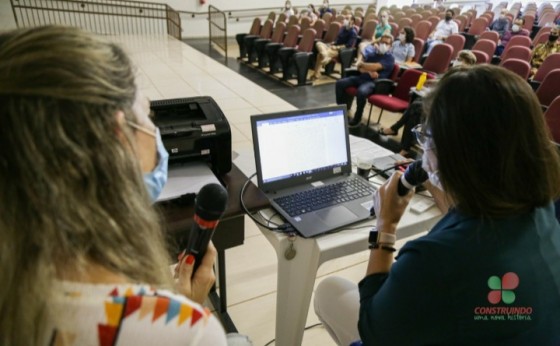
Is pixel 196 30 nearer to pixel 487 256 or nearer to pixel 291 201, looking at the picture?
pixel 291 201

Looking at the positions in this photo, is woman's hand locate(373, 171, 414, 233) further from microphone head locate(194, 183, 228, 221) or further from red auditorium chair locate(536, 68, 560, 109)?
red auditorium chair locate(536, 68, 560, 109)

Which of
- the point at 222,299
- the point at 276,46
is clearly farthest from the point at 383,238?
the point at 276,46

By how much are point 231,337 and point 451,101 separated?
964mm

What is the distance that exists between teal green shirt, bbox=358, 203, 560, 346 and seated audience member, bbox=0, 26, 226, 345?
457 millimetres

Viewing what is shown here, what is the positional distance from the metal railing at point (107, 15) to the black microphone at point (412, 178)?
9.07 meters

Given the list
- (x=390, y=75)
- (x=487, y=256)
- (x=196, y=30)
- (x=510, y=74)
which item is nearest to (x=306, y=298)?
(x=487, y=256)

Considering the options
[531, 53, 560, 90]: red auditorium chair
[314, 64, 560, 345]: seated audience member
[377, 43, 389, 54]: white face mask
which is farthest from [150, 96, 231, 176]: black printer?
[531, 53, 560, 90]: red auditorium chair

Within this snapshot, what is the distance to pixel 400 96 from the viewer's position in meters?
3.98

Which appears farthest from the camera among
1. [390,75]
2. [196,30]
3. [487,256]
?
[196,30]

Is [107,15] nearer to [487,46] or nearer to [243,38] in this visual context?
[243,38]

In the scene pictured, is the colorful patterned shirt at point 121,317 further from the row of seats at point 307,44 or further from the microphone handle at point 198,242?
the row of seats at point 307,44

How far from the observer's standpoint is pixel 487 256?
28.7 inches

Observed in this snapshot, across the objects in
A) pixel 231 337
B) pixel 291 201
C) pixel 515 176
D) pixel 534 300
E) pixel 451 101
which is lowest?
pixel 231 337

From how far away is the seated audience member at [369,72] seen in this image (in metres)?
4.15
